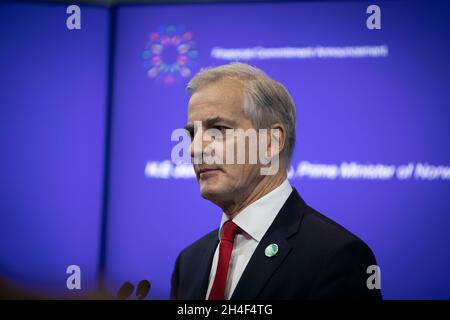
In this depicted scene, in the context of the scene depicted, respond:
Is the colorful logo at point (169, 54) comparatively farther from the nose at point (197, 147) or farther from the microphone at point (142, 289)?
the microphone at point (142, 289)

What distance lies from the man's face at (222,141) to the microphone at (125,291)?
547 mm

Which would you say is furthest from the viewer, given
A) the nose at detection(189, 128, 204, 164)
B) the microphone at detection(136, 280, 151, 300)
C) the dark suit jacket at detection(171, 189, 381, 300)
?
the microphone at detection(136, 280, 151, 300)

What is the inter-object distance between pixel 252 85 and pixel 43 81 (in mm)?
1200

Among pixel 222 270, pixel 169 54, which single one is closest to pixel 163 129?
pixel 169 54

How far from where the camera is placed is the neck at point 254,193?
1.96 metres

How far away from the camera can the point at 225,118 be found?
194 centimetres

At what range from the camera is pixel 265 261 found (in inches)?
69.8

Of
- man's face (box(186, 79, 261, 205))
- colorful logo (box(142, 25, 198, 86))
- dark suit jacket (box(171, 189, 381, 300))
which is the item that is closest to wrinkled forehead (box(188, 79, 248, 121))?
man's face (box(186, 79, 261, 205))

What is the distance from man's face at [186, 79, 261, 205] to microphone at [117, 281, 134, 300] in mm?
547

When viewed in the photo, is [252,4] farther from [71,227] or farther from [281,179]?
[71,227]

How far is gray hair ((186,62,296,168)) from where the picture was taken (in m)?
1.96

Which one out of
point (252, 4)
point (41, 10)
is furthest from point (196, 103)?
point (41, 10)

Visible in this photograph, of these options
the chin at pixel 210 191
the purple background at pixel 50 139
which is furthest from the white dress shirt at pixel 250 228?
the purple background at pixel 50 139

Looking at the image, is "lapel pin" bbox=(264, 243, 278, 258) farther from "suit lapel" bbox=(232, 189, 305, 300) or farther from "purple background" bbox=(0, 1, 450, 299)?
"purple background" bbox=(0, 1, 450, 299)
